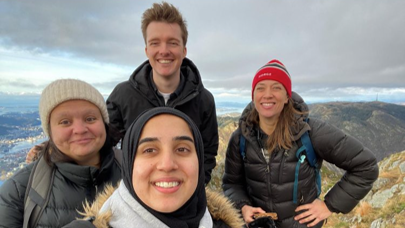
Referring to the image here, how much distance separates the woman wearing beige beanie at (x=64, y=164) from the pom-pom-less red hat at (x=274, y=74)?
10.4 ft

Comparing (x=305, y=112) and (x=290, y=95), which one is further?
(x=290, y=95)

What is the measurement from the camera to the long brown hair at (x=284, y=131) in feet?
14.4

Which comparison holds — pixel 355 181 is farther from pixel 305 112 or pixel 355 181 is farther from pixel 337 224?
pixel 337 224

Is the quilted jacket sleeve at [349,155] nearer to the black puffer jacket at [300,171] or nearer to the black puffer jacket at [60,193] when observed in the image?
the black puffer jacket at [300,171]

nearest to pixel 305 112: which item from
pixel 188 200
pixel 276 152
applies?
pixel 276 152

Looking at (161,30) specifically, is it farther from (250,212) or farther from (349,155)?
(349,155)

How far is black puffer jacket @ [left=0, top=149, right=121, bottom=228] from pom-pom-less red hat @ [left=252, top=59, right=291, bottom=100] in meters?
3.46

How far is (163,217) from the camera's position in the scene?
2354 mm

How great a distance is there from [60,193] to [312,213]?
4.53 metres

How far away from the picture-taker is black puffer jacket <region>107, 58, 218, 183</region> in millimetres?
5258

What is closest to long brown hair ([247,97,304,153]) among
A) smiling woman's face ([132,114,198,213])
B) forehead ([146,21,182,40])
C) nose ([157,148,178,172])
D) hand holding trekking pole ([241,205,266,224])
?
hand holding trekking pole ([241,205,266,224])

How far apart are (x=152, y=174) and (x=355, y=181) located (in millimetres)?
4110

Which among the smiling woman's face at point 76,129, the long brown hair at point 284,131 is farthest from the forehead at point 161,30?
the long brown hair at point 284,131

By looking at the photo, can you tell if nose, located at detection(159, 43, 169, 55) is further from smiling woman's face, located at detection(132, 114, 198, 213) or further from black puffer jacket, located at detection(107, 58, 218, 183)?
smiling woman's face, located at detection(132, 114, 198, 213)
